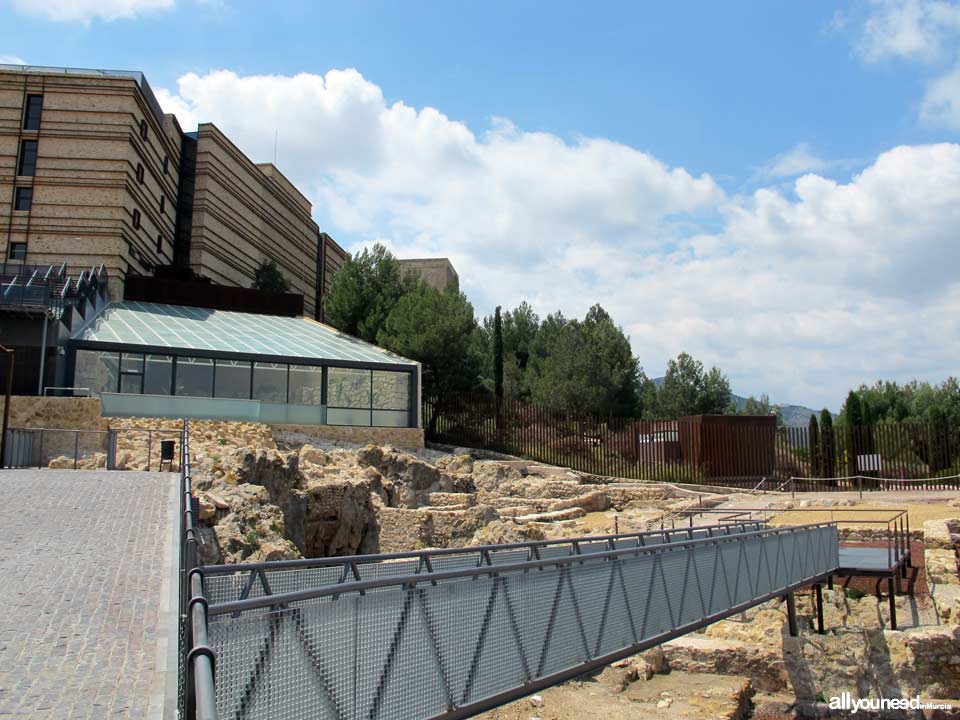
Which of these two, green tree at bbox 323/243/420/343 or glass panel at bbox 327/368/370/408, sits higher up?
green tree at bbox 323/243/420/343

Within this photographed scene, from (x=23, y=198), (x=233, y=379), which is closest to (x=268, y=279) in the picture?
(x=23, y=198)

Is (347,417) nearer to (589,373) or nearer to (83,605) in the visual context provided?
(589,373)

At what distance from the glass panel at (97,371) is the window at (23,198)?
1801 centimetres

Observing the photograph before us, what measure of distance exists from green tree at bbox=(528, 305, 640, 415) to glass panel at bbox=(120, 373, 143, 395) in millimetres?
23354

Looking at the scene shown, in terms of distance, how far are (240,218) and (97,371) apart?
88.4 feet

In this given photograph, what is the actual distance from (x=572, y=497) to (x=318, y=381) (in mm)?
11143

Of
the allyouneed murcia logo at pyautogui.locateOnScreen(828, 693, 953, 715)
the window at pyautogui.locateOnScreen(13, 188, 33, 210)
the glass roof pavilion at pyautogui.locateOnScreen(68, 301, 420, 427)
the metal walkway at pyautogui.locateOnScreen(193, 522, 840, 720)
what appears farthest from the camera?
the window at pyautogui.locateOnScreen(13, 188, 33, 210)

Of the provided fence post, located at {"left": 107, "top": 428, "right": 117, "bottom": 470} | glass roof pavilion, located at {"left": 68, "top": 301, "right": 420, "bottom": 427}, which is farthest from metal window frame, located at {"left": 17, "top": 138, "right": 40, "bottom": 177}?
fence post, located at {"left": 107, "top": 428, "right": 117, "bottom": 470}

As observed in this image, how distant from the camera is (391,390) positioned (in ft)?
104

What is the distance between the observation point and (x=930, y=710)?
45.8 feet

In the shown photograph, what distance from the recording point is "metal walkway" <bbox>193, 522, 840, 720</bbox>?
4402 millimetres

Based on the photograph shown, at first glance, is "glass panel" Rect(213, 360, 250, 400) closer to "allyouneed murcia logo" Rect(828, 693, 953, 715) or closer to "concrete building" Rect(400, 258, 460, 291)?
"allyouneed murcia logo" Rect(828, 693, 953, 715)

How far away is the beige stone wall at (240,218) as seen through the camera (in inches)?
1887

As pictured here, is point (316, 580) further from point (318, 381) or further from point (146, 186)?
point (146, 186)
